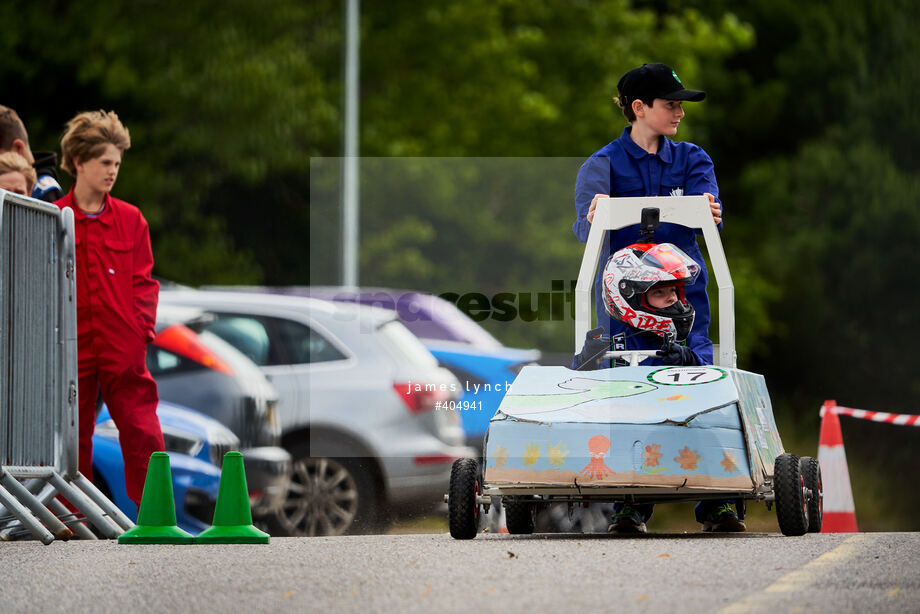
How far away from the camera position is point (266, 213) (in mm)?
30984

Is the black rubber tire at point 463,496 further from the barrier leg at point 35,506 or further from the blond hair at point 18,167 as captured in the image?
the blond hair at point 18,167

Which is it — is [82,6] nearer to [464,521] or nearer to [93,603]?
[464,521]

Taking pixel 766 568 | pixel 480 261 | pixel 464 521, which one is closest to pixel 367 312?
pixel 464 521

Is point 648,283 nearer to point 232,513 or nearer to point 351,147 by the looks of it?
point 232,513

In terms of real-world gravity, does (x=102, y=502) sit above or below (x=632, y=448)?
below

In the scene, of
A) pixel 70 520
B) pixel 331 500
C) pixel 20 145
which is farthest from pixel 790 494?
pixel 331 500

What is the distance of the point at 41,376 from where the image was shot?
9.58 meters

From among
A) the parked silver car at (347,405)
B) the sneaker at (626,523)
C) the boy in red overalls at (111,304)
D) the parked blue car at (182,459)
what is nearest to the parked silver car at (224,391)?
the parked silver car at (347,405)

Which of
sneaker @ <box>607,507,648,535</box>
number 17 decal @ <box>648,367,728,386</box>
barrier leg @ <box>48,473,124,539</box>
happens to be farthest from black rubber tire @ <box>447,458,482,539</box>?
barrier leg @ <box>48,473,124,539</box>

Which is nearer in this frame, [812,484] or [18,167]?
[812,484]

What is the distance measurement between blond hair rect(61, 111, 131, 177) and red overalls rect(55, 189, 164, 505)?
0.72 ft

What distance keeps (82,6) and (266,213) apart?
425 cm

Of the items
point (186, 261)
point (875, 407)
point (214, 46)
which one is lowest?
point (875, 407)

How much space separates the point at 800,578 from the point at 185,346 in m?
7.30
